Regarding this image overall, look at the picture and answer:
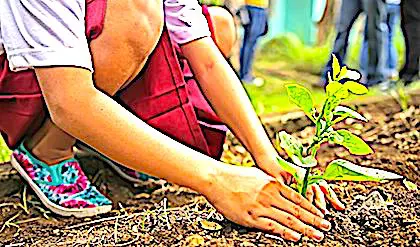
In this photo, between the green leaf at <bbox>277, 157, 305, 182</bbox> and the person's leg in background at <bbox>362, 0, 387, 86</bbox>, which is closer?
the green leaf at <bbox>277, 157, 305, 182</bbox>

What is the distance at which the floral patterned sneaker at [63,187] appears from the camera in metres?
1.92

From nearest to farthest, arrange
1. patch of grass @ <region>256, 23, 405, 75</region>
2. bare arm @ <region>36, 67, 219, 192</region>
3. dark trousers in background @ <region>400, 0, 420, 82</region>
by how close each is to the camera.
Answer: bare arm @ <region>36, 67, 219, 192</region> < dark trousers in background @ <region>400, 0, 420, 82</region> < patch of grass @ <region>256, 23, 405, 75</region>

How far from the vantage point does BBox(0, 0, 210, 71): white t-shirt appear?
1.41 meters

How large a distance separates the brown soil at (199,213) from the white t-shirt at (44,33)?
36 centimetres

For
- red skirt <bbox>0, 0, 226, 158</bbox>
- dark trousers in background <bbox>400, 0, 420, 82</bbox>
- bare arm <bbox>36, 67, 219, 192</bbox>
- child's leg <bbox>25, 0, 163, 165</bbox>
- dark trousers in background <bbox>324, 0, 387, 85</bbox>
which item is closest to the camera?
bare arm <bbox>36, 67, 219, 192</bbox>

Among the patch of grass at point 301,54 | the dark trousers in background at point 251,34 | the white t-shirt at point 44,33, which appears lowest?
the patch of grass at point 301,54

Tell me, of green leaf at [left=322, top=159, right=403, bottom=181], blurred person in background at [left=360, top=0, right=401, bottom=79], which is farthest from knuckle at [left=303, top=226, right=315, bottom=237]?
blurred person in background at [left=360, top=0, right=401, bottom=79]

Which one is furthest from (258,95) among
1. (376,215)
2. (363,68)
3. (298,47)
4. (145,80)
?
(376,215)

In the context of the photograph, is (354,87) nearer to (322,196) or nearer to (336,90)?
(336,90)

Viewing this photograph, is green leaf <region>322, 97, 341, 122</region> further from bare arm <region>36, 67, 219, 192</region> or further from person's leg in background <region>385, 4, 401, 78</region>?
person's leg in background <region>385, 4, 401, 78</region>

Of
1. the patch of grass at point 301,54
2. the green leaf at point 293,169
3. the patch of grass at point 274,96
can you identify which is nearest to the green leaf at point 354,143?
the green leaf at point 293,169

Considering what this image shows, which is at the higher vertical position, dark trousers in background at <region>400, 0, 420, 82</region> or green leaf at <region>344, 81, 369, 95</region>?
green leaf at <region>344, 81, 369, 95</region>

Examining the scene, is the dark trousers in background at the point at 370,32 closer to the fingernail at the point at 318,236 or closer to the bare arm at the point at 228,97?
the bare arm at the point at 228,97

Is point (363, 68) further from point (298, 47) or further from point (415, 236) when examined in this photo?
point (415, 236)
